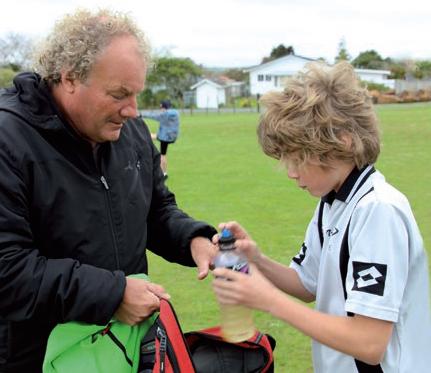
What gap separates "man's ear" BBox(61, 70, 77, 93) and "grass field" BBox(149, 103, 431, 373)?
915mm

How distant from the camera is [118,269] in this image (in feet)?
8.24

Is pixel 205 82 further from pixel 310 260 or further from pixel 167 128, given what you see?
pixel 310 260

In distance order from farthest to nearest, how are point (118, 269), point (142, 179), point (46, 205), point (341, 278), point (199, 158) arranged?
point (199, 158) < point (142, 179) < point (118, 269) < point (46, 205) < point (341, 278)

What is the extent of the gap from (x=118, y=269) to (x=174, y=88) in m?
65.4

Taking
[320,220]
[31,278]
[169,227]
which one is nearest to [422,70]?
[169,227]

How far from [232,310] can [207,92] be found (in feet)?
223

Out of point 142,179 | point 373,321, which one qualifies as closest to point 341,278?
point 373,321

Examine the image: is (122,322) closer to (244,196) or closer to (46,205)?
(46,205)

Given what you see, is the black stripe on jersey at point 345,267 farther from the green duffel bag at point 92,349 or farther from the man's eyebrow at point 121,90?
the man's eyebrow at point 121,90

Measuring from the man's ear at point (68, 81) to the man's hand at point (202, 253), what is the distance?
950mm

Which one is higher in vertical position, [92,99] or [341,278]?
[92,99]

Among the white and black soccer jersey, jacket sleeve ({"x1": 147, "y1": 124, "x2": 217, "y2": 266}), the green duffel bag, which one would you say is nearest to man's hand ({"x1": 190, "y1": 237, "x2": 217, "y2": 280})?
jacket sleeve ({"x1": 147, "y1": 124, "x2": 217, "y2": 266})

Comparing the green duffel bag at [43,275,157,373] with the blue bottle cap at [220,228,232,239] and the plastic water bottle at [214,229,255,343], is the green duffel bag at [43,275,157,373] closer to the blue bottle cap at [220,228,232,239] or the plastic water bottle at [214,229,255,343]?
the plastic water bottle at [214,229,255,343]

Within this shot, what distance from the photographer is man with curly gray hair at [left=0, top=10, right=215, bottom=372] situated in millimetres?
2197
